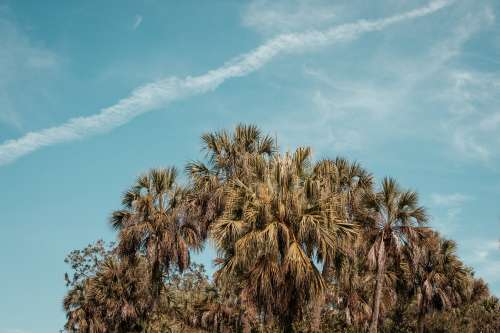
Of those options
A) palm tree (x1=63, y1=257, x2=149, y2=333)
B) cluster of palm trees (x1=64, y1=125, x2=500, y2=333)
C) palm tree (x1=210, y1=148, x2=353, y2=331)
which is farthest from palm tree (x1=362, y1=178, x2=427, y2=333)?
palm tree (x1=63, y1=257, x2=149, y2=333)

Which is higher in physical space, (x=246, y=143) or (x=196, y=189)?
(x=246, y=143)

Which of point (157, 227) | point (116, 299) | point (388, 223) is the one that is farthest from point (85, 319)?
point (388, 223)

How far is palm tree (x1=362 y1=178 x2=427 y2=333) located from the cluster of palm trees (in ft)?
0.16

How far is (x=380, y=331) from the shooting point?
50.1m

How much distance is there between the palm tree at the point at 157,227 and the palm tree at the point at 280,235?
9.29 meters

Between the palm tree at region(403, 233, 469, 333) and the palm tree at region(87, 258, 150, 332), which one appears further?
the palm tree at region(403, 233, 469, 333)

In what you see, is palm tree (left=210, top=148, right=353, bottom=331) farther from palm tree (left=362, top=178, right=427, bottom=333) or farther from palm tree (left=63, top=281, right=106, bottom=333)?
palm tree (left=63, top=281, right=106, bottom=333)

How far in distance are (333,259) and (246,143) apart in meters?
13.9

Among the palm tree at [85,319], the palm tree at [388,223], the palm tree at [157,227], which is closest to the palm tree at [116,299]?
the palm tree at [85,319]

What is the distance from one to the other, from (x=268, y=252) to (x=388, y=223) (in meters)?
11.4

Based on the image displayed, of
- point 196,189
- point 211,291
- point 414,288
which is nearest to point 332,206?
point 196,189

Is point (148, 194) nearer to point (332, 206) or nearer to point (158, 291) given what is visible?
point (158, 291)

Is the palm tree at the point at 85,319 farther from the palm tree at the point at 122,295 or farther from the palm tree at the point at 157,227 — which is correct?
the palm tree at the point at 157,227

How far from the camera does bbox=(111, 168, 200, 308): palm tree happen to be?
29.7 m
